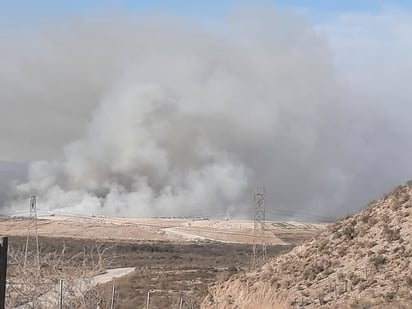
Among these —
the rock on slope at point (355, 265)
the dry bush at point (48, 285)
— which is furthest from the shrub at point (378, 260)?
the dry bush at point (48, 285)

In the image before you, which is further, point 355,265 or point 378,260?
point 355,265

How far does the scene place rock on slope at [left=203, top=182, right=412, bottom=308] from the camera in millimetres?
35147

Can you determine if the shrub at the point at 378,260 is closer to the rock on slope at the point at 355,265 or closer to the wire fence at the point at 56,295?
the rock on slope at the point at 355,265

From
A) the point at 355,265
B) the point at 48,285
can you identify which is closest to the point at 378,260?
the point at 355,265

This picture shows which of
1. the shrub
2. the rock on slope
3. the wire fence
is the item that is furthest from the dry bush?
the shrub

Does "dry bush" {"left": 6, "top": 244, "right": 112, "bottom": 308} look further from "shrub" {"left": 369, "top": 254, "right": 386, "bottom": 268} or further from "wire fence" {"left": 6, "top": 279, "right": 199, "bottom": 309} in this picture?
"shrub" {"left": 369, "top": 254, "right": 386, "bottom": 268}

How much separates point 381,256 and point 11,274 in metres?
25.3

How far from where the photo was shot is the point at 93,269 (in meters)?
20.4

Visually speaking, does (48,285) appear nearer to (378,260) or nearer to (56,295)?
(56,295)

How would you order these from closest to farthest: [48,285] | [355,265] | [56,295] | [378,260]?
1. [48,285]
2. [56,295]
3. [378,260]
4. [355,265]

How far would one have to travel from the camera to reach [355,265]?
1619 inches

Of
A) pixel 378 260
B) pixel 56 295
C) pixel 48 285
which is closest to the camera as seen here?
pixel 48 285

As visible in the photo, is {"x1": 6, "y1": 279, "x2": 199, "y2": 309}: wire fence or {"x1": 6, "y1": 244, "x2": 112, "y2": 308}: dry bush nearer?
{"x1": 6, "y1": 279, "x2": 199, "y2": 309}: wire fence

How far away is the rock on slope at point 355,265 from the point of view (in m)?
35.1
